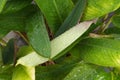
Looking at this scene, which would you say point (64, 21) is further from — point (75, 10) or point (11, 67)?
point (11, 67)

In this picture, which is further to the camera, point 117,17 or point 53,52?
point 117,17

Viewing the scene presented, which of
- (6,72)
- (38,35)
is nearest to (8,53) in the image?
(6,72)

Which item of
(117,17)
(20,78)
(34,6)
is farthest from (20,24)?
(117,17)

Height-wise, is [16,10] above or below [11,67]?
above

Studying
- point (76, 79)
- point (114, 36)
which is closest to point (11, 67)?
point (76, 79)

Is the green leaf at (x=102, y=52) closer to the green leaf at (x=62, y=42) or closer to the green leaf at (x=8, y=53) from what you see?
the green leaf at (x=62, y=42)
